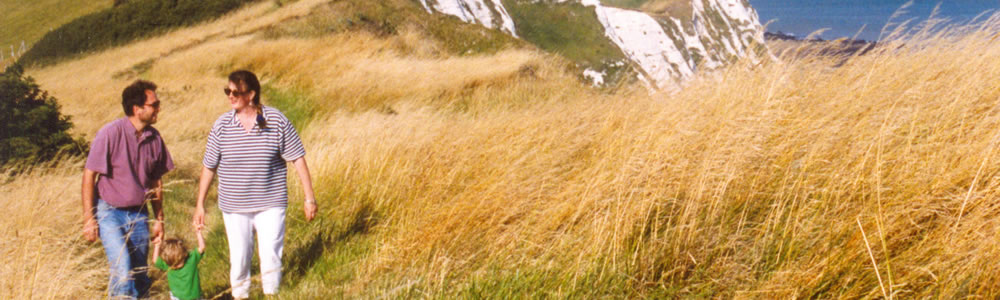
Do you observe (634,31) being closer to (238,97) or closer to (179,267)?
(238,97)

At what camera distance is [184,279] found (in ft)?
14.4

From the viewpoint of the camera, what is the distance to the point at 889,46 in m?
4.54

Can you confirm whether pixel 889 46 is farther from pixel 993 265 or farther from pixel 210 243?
pixel 210 243

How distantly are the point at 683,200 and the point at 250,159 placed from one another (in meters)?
2.93

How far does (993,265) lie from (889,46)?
114 inches

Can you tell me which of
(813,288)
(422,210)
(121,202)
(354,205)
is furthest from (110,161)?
(813,288)

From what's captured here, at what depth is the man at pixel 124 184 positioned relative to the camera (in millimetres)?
4102

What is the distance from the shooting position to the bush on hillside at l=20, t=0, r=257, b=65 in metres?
28.1

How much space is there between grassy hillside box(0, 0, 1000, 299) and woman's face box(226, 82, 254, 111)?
707 mm

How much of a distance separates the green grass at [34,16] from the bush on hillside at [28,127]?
27.8 metres

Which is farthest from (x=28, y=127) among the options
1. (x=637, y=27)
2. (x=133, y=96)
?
(x=637, y=27)

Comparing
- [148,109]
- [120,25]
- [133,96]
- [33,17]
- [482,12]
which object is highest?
[33,17]

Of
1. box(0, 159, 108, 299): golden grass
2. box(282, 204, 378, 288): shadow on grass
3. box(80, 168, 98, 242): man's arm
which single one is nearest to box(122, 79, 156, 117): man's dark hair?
box(80, 168, 98, 242): man's arm

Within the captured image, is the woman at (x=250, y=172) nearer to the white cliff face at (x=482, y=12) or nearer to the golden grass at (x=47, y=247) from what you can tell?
the golden grass at (x=47, y=247)
